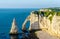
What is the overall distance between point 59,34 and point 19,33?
15342mm

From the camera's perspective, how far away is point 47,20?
74.0 m

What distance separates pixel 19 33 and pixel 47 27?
9389mm

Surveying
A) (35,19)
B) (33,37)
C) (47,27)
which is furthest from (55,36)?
(35,19)

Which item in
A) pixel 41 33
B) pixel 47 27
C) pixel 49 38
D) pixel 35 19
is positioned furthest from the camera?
pixel 35 19

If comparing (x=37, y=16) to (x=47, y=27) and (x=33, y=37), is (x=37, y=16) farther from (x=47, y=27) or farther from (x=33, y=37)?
(x=33, y=37)

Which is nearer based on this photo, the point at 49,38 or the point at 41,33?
the point at 49,38

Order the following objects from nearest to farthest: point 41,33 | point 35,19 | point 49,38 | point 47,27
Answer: point 49,38 < point 41,33 < point 47,27 < point 35,19

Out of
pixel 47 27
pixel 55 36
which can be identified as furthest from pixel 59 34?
pixel 47 27

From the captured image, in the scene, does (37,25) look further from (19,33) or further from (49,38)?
(49,38)

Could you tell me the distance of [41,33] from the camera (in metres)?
67.3

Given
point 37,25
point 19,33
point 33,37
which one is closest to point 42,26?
point 37,25

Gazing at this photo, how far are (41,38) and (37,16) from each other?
2032 centimetres

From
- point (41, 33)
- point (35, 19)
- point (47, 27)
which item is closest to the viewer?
point (41, 33)

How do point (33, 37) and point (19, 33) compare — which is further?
point (19, 33)
